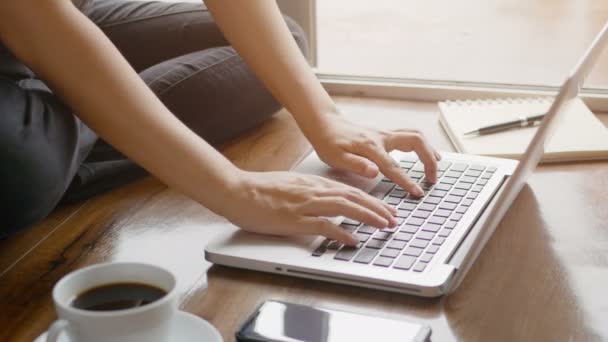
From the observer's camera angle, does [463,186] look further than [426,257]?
Yes

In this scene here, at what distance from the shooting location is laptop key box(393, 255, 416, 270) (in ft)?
2.83

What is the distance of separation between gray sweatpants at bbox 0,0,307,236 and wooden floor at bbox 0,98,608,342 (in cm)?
5

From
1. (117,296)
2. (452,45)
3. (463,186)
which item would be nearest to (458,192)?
(463,186)

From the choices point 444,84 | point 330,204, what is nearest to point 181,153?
point 330,204

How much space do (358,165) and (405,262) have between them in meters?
0.22

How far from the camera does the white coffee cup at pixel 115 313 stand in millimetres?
637

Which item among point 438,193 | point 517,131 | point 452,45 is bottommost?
point 452,45

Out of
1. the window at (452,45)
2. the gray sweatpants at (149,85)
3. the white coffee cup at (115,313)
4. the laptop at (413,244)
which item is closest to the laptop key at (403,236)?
the laptop at (413,244)

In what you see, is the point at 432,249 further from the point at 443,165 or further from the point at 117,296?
the point at 117,296

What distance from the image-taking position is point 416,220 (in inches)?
37.8

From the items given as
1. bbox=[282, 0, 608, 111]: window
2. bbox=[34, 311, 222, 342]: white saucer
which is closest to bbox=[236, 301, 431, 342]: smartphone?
bbox=[34, 311, 222, 342]: white saucer

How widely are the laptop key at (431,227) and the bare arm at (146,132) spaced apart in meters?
0.04

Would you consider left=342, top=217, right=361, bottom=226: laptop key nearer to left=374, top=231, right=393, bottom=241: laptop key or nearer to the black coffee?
left=374, top=231, right=393, bottom=241: laptop key

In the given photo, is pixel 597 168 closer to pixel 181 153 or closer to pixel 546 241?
pixel 546 241
